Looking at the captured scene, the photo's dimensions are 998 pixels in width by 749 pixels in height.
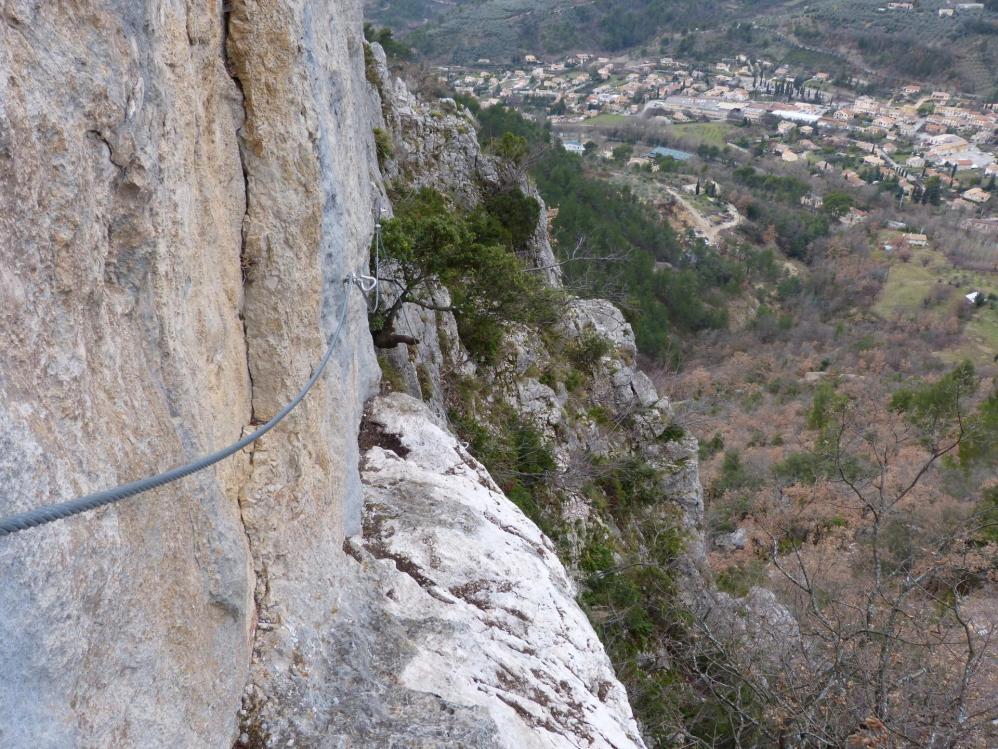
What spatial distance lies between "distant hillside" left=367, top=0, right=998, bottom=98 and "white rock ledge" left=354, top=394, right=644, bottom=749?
108710mm

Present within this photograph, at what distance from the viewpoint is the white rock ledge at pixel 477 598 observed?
4895mm

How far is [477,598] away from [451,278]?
20.4 ft

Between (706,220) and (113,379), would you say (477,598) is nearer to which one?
(113,379)

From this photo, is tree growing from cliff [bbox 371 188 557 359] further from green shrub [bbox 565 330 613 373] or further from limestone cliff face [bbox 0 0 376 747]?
limestone cliff face [bbox 0 0 376 747]

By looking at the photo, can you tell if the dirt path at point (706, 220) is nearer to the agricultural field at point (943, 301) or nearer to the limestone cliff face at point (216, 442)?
the agricultural field at point (943, 301)

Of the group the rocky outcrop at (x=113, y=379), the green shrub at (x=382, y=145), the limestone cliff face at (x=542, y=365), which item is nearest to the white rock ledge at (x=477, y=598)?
the rocky outcrop at (x=113, y=379)

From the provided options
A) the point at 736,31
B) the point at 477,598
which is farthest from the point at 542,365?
the point at 736,31

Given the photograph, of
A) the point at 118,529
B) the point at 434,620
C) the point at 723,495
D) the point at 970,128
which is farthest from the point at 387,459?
the point at 970,128

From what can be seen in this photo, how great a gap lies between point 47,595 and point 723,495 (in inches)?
1024

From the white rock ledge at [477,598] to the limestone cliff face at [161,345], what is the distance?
Result: 0.94 meters

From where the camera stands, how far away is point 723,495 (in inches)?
1019

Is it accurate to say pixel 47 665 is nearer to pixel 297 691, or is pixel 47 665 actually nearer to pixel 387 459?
pixel 297 691

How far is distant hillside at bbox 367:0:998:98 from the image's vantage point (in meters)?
120

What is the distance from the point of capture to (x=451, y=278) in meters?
11.1
